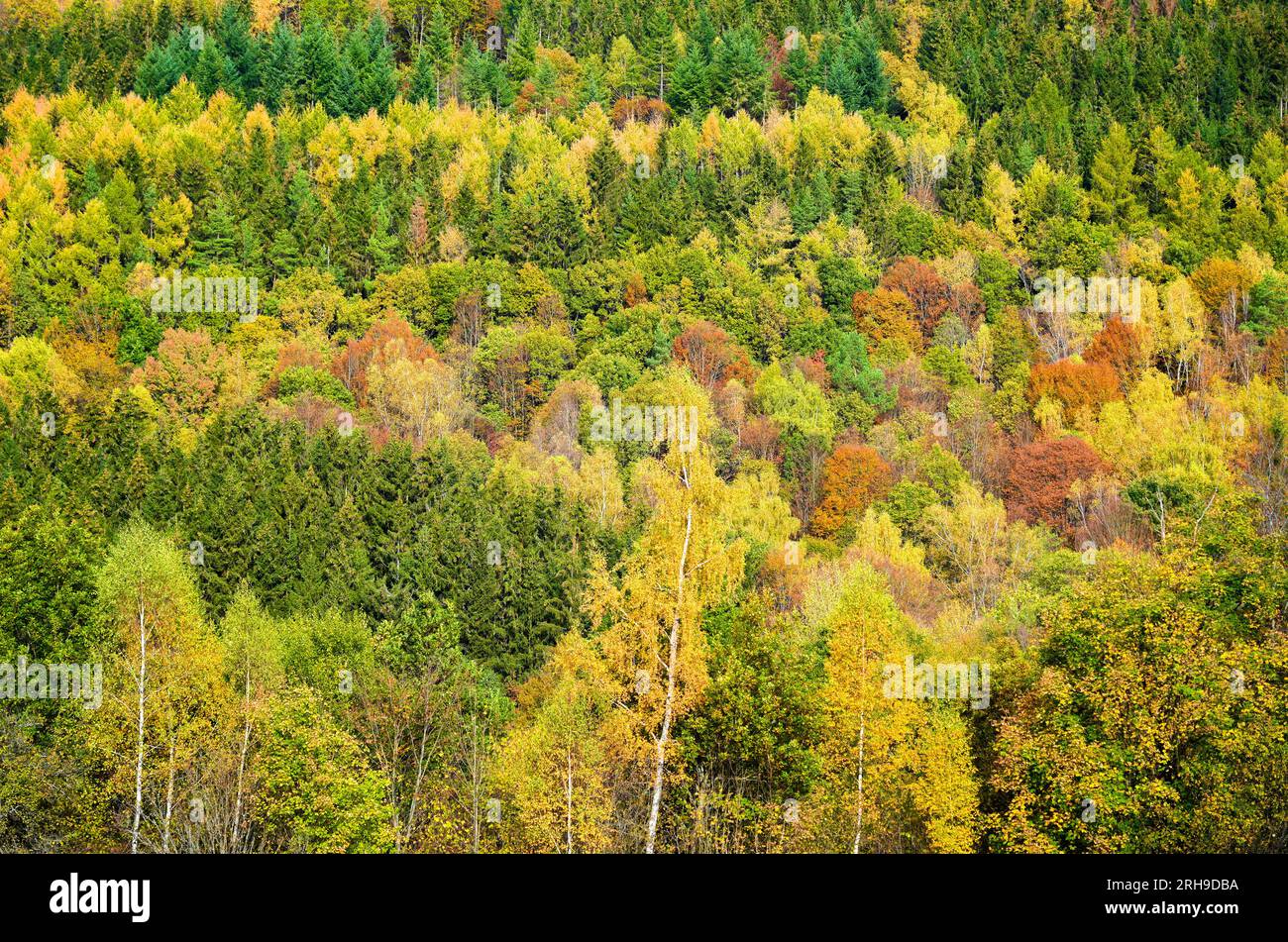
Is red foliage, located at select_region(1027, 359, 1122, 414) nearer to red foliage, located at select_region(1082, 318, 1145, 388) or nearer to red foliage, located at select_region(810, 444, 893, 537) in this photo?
red foliage, located at select_region(1082, 318, 1145, 388)

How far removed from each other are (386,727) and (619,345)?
279 feet

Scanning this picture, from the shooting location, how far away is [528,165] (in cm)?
15775

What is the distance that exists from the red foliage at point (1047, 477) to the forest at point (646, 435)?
Answer: 0.44 m

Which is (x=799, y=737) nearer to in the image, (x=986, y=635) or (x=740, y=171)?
(x=986, y=635)

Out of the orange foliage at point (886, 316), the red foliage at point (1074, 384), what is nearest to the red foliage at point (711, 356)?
the orange foliage at point (886, 316)

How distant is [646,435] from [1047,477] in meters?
26.0

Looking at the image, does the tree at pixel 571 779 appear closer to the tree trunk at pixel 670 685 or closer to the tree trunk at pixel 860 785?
the tree trunk at pixel 670 685

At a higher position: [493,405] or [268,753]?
[493,405]

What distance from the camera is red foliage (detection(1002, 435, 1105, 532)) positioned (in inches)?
3997

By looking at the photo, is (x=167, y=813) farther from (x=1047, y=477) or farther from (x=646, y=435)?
(x=1047, y=477)

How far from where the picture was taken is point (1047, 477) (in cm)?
10394

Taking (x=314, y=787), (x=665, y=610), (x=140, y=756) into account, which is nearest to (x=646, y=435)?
(x=140, y=756)

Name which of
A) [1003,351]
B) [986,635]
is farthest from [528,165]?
[986,635]

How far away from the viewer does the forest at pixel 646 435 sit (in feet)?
124
